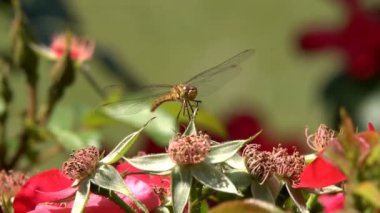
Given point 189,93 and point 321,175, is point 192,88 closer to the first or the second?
point 189,93

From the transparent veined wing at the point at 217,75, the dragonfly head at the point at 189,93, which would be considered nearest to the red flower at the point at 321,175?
the dragonfly head at the point at 189,93

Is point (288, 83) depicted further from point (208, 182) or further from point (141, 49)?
point (208, 182)

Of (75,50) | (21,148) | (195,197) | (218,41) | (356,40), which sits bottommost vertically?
(218,41)

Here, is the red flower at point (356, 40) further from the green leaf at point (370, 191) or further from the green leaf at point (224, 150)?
the green leaf at point (370, 191)

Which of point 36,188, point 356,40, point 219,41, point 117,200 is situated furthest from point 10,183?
point 219,41

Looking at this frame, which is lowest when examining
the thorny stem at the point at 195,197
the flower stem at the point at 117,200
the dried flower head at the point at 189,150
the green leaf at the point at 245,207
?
the flower stem at the point at 117,200

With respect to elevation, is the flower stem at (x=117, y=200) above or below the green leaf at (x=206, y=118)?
above
